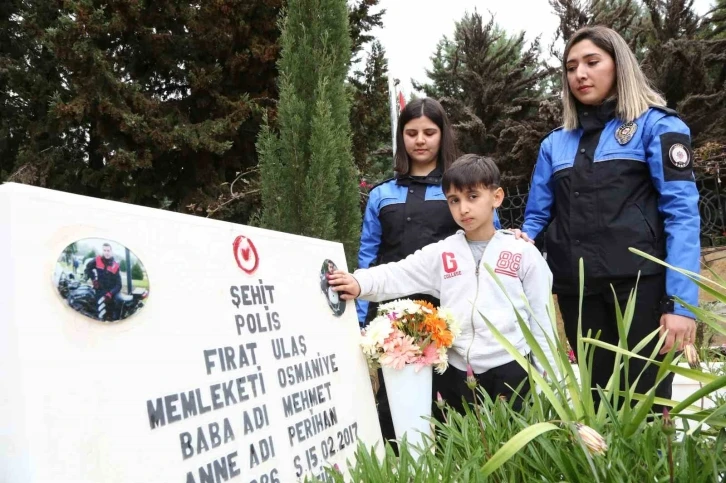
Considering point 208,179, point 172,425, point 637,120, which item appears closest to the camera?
point 172,425

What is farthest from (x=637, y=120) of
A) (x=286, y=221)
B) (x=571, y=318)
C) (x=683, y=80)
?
(x=683, y=80)

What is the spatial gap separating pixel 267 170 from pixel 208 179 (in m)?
3.41

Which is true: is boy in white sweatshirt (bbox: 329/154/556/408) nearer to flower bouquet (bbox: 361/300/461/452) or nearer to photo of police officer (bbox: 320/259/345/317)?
photo of police officer (bbox: 320/259/345/317)

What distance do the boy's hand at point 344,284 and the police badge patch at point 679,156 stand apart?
1.33 m

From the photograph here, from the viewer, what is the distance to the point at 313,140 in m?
4.75

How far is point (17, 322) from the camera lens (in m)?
0.97

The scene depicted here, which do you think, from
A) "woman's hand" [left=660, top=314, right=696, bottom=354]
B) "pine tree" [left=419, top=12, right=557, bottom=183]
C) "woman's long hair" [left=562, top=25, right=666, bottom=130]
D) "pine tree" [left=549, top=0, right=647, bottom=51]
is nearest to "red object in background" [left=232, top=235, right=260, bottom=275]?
"woman's hand" [left=660, top=314, right=696, bottom=354]

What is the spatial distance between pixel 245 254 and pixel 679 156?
169 centimetres

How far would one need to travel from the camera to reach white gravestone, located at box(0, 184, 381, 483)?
988 mm

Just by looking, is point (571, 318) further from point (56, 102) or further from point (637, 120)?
point (56, 102)

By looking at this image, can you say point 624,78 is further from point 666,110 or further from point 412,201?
point 412,201

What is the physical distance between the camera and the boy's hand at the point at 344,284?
199 cm

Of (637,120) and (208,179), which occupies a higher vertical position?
(208,179)

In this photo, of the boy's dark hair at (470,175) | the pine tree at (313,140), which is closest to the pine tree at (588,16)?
the pine tree at (313,140)
